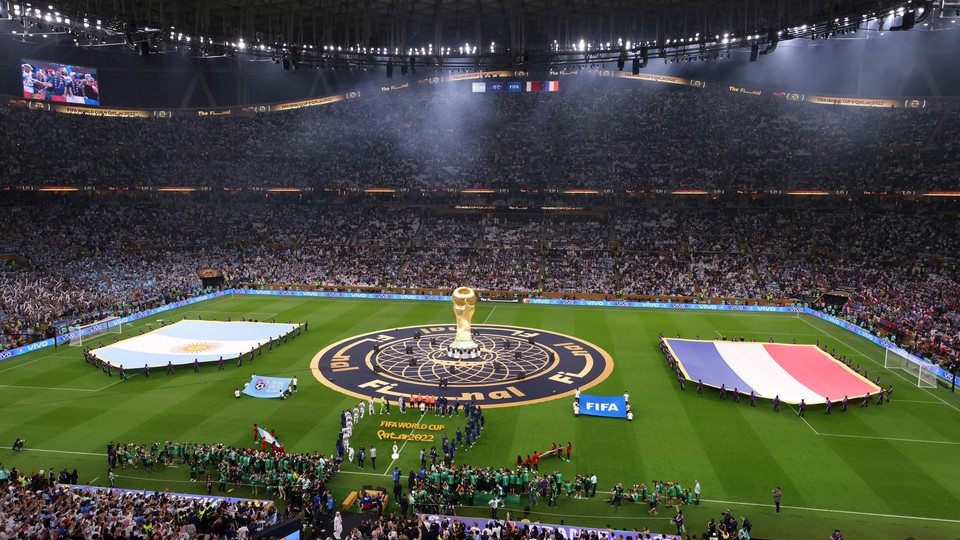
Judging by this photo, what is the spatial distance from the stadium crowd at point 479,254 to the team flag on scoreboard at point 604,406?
27855 mm

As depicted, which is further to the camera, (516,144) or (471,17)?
(516,144)

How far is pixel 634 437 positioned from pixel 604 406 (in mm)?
3038

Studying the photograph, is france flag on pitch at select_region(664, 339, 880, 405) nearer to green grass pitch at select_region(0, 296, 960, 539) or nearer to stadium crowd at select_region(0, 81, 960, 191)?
green grass pitch at select_region(0, 296, 960, 539)

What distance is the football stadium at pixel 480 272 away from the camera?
21.5 metres

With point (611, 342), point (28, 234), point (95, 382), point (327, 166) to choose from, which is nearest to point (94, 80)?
point (28, 234)

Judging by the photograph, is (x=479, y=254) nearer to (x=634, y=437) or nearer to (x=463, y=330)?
(x=463, y=330)

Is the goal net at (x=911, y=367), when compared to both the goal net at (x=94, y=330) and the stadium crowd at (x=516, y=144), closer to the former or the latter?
the stadium crowd at (x=516, y=144)

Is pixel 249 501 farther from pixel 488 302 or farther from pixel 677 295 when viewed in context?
pixel 677 295

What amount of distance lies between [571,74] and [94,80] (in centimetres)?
6740

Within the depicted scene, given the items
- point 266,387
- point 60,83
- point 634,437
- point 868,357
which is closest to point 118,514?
point 266,387

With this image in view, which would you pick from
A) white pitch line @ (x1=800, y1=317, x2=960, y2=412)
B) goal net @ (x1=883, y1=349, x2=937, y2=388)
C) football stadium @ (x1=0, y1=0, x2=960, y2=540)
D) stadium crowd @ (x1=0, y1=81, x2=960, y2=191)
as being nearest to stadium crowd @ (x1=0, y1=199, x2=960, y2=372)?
football stadium @ (x1=0, y1=0, x2=960, y2=540)

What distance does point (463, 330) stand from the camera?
121 ft

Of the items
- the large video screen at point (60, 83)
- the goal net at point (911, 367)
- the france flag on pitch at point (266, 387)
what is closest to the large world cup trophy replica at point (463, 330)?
the france flag on pitch at point (266, 387)

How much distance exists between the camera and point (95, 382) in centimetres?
3334
